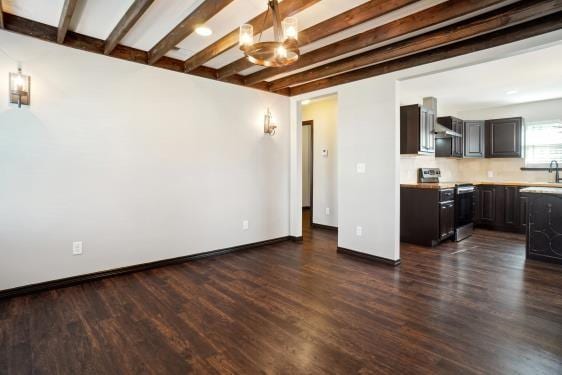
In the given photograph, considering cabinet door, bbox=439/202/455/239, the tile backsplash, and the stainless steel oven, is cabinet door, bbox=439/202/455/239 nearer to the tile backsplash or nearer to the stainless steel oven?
the stainless steel oven

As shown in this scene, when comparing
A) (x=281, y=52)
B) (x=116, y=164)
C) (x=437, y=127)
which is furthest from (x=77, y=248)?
(x=437, y=127)

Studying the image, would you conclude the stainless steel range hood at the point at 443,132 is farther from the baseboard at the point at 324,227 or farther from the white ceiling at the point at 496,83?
the baseboard at the point at 324,227

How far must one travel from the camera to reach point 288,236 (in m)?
5.17

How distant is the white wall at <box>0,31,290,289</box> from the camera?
287cm

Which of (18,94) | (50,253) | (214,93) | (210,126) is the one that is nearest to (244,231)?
(210,126)

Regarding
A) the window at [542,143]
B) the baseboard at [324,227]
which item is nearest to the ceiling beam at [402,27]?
the baseboard at [324,227]

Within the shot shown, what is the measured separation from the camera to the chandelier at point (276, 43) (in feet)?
6.82

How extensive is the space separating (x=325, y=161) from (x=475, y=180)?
3588mm

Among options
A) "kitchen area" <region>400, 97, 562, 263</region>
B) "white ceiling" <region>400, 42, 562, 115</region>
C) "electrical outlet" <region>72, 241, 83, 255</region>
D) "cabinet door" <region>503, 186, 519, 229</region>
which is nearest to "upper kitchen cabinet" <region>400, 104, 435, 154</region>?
"kitchen area" <region>400, 97, 562, 263</region>

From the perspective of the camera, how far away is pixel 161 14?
2.72 metres

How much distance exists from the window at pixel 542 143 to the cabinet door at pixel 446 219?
2647mm

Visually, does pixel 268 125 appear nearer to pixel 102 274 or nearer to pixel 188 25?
pixel 188 25

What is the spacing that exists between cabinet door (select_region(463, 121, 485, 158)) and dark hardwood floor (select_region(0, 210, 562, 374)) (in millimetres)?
3027

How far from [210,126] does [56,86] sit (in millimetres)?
1716
